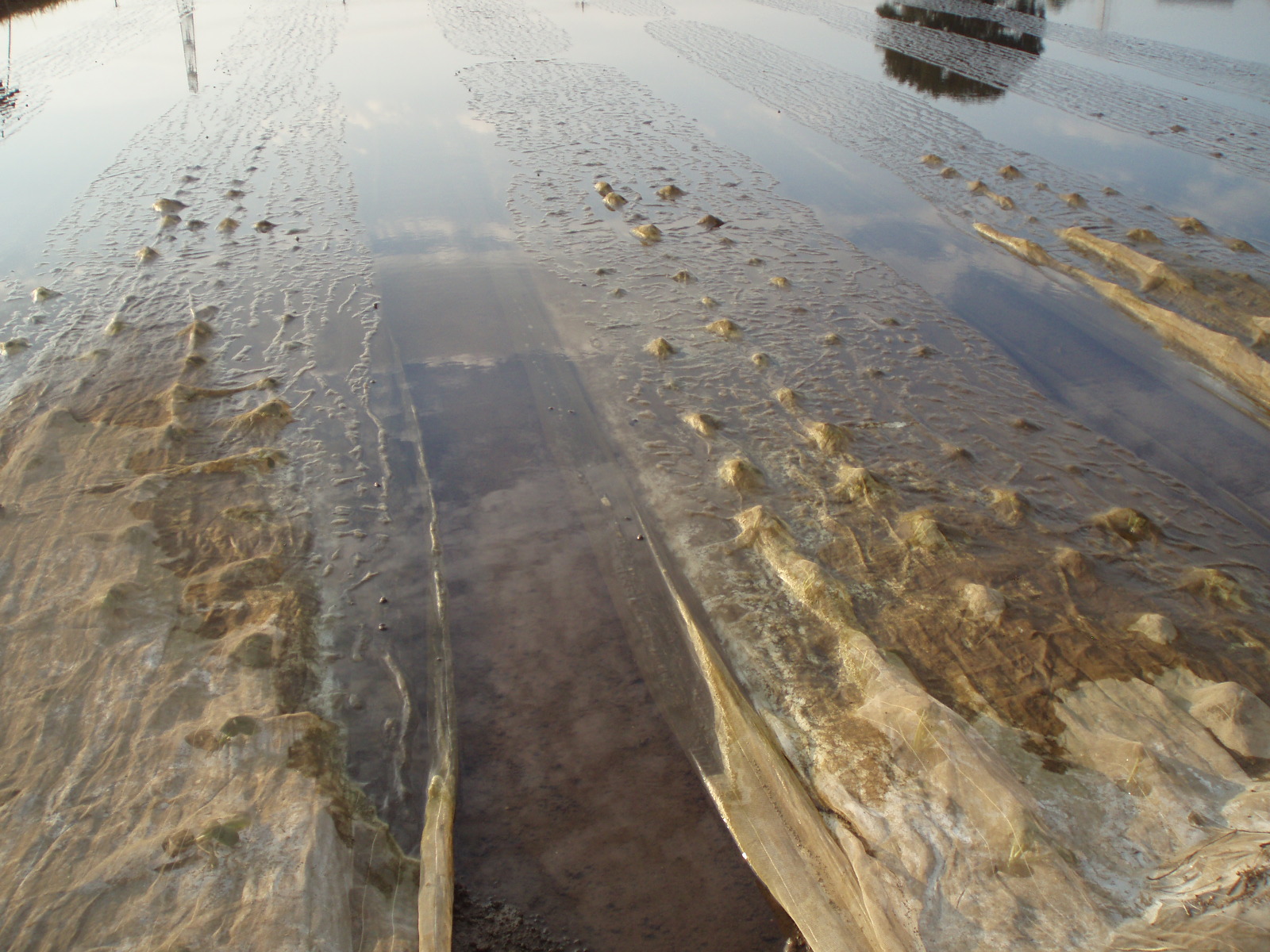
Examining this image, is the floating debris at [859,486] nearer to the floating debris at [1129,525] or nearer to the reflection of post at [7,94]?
the floating debris at [1129,525]

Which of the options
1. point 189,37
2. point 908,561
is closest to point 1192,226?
point 908,561

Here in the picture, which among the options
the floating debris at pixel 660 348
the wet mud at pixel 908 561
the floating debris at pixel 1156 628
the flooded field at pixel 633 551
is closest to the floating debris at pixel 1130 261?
the flooded field at pixel 633 551

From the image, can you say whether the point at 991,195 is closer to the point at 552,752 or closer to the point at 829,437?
the point at 829,437

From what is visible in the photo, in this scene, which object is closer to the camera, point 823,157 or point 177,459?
point 177,459

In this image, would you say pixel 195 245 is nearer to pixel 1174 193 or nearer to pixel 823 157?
pixel 823 157

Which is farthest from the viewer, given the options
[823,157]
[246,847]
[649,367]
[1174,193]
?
[823,157]

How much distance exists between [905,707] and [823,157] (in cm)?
909

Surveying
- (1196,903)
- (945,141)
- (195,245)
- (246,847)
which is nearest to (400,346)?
(195,245)

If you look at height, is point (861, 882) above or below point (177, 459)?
below

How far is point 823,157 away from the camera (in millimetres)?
10953

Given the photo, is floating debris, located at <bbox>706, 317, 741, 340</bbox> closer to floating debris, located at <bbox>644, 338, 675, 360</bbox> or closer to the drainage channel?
floating debris, located at <bbox>644, 338, 675, 360</bbox>

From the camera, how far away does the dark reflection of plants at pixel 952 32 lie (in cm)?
1343

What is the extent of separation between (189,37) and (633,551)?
686 inches

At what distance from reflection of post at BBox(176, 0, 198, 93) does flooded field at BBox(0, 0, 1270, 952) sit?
3822 millimetres
